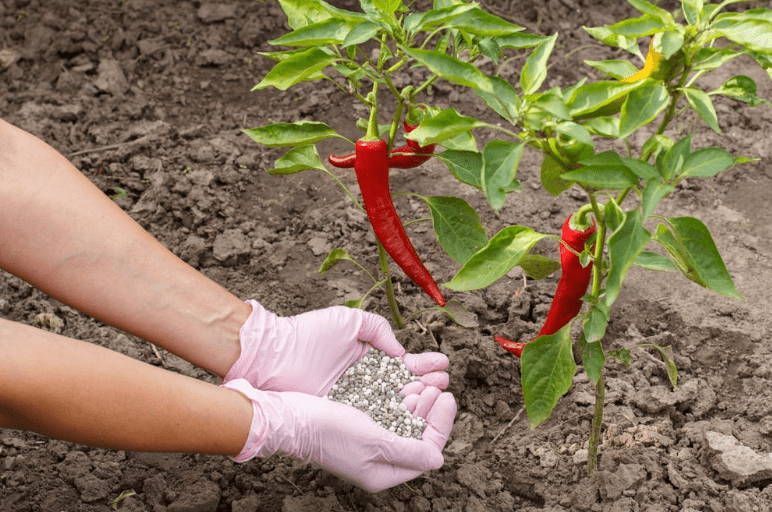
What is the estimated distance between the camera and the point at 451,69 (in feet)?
4.63

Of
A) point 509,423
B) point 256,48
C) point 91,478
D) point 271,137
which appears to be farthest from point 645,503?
point 256,48

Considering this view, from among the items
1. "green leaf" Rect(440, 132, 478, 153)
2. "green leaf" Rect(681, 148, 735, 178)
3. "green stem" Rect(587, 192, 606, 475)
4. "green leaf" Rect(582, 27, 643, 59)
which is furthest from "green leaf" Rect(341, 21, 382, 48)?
"green leaf" Rect(681, 148, 735, 178)

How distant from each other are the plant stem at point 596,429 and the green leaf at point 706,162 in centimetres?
61

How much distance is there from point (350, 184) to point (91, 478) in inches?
55.4

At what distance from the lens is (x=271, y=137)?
1.86 meters

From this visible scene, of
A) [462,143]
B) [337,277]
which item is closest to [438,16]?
Result: [462,143]

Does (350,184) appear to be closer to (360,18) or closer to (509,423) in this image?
(509,423)

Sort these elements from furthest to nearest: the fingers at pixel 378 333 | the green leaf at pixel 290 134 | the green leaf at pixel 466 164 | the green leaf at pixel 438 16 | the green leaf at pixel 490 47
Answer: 1. the fingers at pixel 378 333
2. the green leaf at pixel 290 134
3. the green leaf at pixel 466 164
4. the green leaf at pixel 490 47
5. the green leaf at pixel 438 16

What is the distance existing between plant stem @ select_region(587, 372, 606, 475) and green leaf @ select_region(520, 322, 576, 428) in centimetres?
20

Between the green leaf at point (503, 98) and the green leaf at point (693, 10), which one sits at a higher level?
the green leaf at point (693, 10)

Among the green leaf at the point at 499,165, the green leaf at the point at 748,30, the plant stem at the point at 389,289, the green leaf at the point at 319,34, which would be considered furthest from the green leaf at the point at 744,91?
the plant stem at the point at 389,289

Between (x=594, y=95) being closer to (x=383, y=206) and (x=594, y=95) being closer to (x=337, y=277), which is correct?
(x=383, y=206)

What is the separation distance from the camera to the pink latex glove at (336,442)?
1898mm

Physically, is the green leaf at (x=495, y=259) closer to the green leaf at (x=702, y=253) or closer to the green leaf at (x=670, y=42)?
the green leaf at (x=702, y=253)
